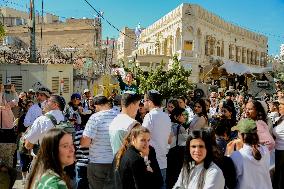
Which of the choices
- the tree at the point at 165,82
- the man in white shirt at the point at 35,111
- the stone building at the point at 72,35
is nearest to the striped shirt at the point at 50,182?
the man in white shirt at the point at 35,111

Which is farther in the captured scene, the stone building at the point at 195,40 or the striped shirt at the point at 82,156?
the stone building at the point at 195,40

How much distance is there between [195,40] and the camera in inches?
1427

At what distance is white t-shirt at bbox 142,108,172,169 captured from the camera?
5.93 metres

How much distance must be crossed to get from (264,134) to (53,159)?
3.55 m

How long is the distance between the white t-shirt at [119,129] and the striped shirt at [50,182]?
204cm

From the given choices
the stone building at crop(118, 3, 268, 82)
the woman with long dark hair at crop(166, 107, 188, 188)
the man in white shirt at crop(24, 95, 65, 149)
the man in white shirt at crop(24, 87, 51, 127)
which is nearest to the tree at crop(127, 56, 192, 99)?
the man in white shirt at crop(24, 87, 51, 127)

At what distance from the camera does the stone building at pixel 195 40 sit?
35906 mm

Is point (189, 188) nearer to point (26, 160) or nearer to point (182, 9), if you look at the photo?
point (26, 160)

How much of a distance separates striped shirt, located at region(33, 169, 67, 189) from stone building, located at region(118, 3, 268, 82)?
2751cm

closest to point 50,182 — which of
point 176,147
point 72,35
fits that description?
point 176,147

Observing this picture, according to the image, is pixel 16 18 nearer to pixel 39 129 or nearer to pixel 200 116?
pixel 200 116

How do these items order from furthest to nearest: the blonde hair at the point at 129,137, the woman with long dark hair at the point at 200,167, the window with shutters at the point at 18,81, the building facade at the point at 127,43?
the building facade at the point at 127,43
the window with shutters at the point at 18,81
the blonde hair at the point at 129,137
the woman with long dark hair at the point at 200,167

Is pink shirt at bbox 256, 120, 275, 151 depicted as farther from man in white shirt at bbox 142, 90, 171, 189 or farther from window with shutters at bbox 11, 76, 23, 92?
window with shutters at bbox 11, 76, 23, 92

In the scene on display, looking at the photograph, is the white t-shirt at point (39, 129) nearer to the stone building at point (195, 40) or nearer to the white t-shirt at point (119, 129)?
the white t-shirt at point (119, 129)
